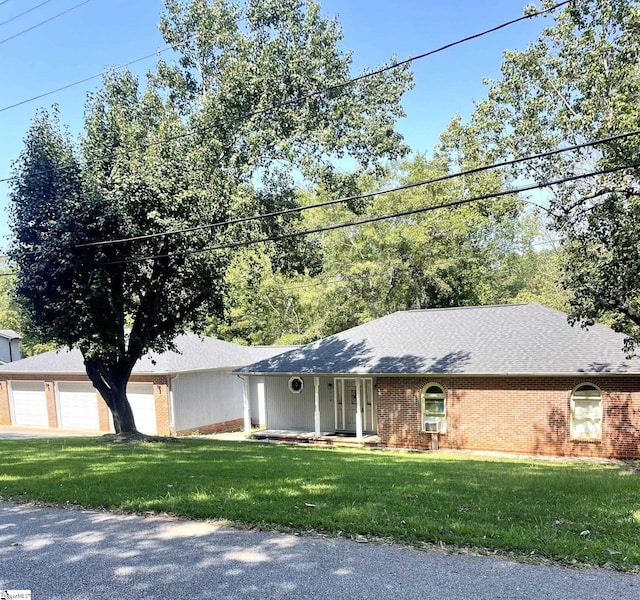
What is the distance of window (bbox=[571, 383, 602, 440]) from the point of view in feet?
44.3

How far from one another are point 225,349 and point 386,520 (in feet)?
62.7

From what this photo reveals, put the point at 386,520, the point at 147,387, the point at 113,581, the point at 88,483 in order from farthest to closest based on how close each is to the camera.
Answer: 1. the point at 147,387
2. the point at 88,483
3. the point at 386,520
4. the point at 113,581

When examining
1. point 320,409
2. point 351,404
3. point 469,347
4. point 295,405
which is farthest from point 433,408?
point 295,405

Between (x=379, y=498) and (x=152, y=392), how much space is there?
52.1 feet

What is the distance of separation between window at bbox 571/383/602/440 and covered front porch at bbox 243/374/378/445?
5818 mm

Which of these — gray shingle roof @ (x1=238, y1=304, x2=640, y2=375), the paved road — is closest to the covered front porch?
gray shingle roof @ (x1=238, y1=304, x2=640, y2=375)

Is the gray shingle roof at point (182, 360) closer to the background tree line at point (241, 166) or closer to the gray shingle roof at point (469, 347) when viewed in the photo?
the gray shingle roof at point (469, 347)

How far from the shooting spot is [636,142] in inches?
364

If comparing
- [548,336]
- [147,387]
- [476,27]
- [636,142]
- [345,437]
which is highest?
[476,27]

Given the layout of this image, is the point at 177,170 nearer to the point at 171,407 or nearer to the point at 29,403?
the point at 171,407

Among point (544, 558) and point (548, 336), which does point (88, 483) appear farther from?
point (548, 336)

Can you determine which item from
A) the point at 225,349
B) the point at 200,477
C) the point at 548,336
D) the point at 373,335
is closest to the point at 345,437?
the point at 373,335

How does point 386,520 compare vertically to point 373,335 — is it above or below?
below

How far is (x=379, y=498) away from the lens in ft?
19.2
